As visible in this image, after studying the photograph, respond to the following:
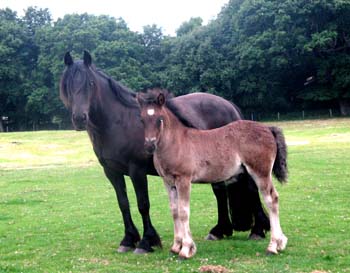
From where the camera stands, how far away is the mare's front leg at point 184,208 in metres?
7.39

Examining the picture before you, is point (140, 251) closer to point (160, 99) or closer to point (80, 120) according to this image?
point (80, 120)

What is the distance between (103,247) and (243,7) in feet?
172

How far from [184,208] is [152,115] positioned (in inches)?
60.9

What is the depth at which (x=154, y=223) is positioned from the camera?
36.6 feet

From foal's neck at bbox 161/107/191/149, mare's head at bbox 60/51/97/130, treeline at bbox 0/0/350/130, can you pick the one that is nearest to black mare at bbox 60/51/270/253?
mare's head at bbox 60/51/97/130

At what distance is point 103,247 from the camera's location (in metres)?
8.87

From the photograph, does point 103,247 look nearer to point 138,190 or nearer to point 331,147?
point 138,190

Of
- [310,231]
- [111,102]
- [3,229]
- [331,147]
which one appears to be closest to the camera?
[111,102]

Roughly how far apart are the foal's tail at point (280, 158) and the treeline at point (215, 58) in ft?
144

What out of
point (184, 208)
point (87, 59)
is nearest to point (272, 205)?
point (184, 208)

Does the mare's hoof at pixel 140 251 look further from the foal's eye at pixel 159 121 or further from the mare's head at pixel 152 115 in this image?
the foal's eye at pixel 159 121

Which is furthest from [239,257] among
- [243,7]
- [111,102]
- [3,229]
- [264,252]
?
[243,7]

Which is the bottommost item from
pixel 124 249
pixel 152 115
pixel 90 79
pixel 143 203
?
pixel 124 249

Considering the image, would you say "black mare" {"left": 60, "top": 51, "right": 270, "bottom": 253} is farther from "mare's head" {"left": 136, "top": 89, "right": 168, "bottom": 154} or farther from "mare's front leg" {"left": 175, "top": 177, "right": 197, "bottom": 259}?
"mare's front leg" {"left": 175, "top": 177, "right": 197, "bottom": 259}
